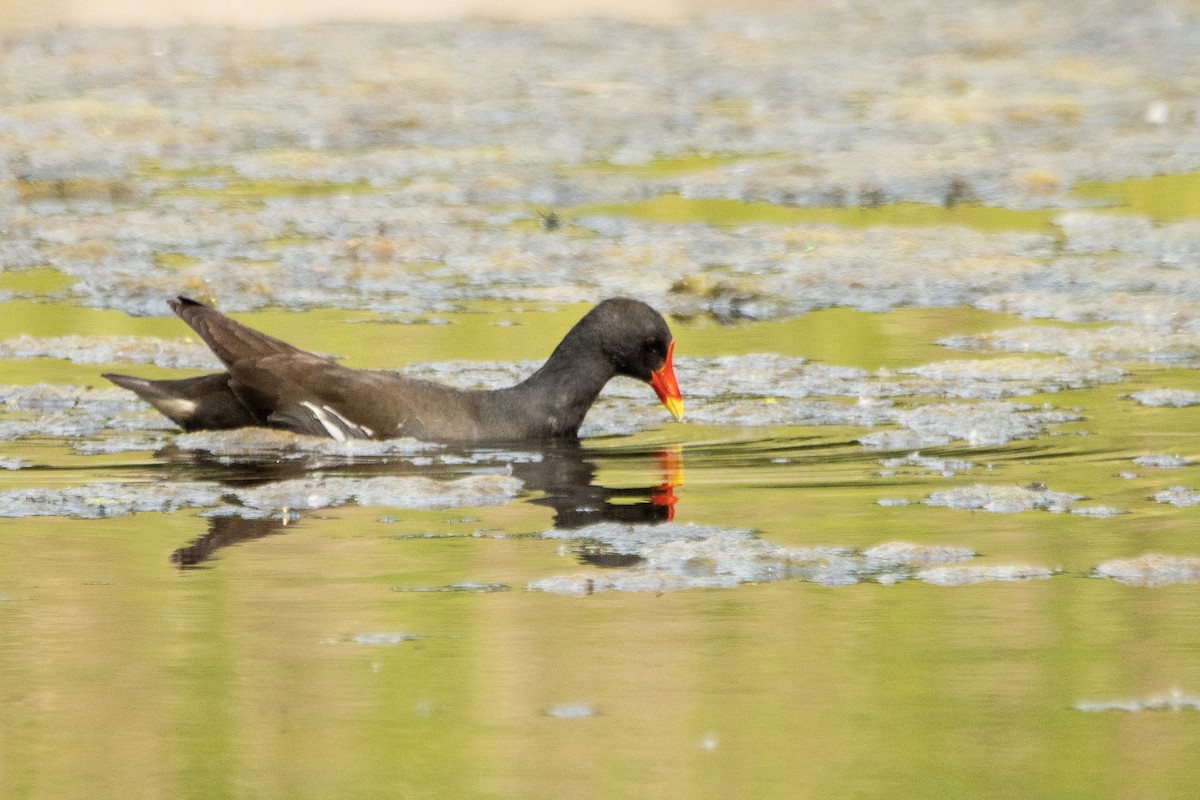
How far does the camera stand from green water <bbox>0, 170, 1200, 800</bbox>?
11.5 feet

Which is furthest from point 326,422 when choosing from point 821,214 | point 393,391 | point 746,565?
point 821,214

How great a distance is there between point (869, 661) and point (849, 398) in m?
3.28

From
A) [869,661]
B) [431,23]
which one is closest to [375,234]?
[869,661]

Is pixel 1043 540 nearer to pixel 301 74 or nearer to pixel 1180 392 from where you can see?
pixel 1180 392

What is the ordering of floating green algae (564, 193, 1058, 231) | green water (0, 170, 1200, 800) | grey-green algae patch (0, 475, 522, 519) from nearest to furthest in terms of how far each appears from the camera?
1. green water (0, 170, 1200, 800)
2. grey-green algae patch (0, 475, 522, 519)
3. floating green algae (564, 193, 1058, 231)

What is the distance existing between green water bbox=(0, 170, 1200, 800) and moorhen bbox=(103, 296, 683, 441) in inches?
30.4

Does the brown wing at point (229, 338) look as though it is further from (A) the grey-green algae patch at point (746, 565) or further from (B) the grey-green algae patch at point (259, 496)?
(A) the grey-green algae patch at point (746, 565)

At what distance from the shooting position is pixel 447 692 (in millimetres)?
3908

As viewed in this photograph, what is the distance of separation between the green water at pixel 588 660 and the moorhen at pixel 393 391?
77cm

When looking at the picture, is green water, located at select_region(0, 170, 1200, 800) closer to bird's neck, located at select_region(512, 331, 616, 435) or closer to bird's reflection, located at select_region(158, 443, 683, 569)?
bird's reflection, located at select_region(158, 443, 683, 569)

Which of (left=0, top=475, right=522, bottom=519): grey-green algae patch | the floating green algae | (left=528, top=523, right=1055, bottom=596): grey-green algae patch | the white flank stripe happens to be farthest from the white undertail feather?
the floating green algae

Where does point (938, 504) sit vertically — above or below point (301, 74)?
below

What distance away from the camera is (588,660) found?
409cm

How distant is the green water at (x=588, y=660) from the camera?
3.49 m
